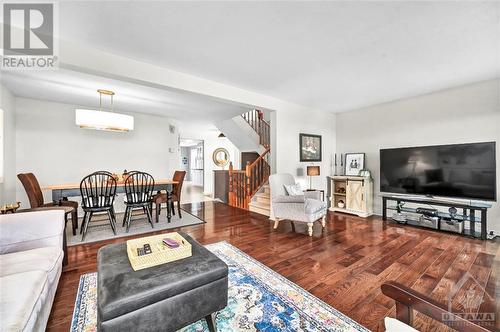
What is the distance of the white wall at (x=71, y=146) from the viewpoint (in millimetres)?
4195

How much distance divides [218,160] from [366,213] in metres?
5.75

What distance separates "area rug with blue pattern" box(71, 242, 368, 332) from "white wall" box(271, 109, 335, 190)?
2.69 metres

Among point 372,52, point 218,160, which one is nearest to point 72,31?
point 372,52

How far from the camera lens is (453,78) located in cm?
330

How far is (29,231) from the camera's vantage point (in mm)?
1783

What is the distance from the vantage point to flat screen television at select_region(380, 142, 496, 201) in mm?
3244

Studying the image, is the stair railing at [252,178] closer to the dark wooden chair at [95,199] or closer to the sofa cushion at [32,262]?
the dark wooden chair at [95,199]

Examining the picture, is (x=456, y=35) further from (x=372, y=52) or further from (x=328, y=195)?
(x=328, y=195)

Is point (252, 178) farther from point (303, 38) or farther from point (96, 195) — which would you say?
point (303, 38)

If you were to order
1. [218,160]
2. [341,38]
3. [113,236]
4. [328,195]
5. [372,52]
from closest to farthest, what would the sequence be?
[341,38] → [372,52] → [113,236] → [328,195] → [218,160]

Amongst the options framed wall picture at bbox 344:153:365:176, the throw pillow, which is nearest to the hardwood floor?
the throw pillow

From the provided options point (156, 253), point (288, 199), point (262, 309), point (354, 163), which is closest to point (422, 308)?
point (262, 309)

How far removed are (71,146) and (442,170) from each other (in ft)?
24.5

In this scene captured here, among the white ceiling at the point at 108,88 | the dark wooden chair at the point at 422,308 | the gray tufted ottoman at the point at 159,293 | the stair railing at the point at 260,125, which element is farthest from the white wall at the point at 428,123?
the gray tufted ottoman at the point at 159,293
